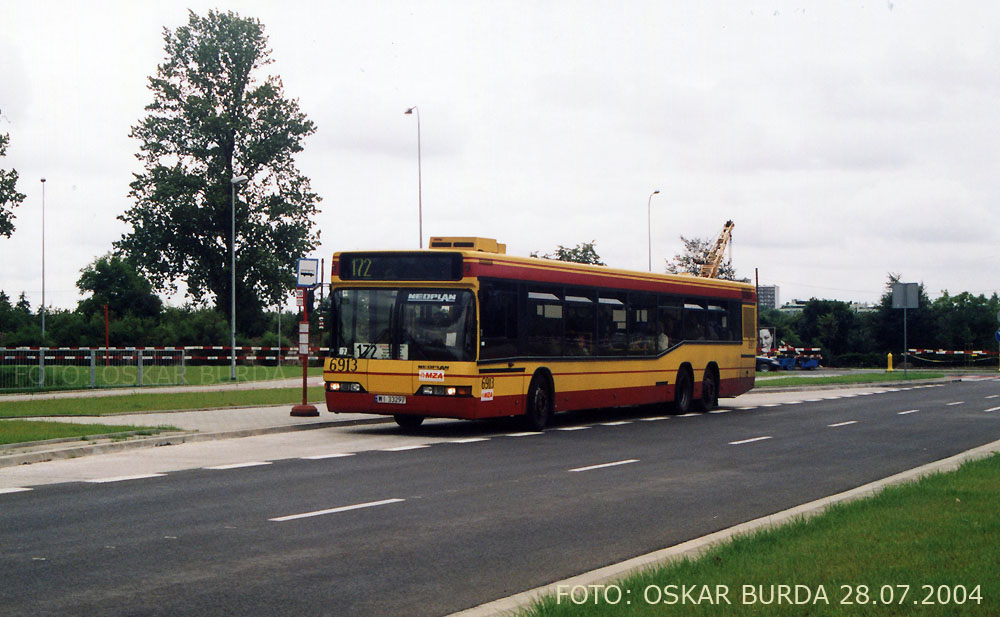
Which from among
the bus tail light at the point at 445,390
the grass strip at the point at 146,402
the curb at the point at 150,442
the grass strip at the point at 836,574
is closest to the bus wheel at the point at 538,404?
the bus tail light at the point at 445,390

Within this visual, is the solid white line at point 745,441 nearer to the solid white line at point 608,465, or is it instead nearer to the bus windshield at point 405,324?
the solid white line at point 608,465

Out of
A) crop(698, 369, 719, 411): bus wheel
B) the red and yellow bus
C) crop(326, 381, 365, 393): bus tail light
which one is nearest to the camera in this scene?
the red and yellow bus

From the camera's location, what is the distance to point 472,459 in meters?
15.0

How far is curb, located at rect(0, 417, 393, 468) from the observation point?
14324 mm

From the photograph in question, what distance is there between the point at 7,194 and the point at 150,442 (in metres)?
32.0

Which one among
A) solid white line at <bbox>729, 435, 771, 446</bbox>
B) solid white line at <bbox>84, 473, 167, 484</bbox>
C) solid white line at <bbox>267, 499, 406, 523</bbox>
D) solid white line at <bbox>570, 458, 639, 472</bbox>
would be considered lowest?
solid white line at <bbox>729, 435, 771, 446</bbox>

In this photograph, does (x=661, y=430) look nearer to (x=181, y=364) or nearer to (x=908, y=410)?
(x=908, y=410)

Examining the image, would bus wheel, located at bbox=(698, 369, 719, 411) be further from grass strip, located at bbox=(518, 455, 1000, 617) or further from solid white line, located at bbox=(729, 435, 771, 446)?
grass strip, located at bbox=(518, 455, 1000, 617)

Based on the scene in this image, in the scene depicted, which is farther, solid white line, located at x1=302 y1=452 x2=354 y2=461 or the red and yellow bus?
the red and yellow bus

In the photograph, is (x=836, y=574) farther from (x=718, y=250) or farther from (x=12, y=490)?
(x=718, y=250)

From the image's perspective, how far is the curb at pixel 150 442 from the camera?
1432 centimetres

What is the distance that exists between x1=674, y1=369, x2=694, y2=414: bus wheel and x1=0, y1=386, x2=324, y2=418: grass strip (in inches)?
337

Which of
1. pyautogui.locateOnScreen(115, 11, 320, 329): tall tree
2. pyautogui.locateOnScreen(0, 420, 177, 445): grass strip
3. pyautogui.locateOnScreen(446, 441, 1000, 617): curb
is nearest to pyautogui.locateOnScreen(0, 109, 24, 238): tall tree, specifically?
pyautogui.locateOnScreen(115, 11, 320, 329): tall tree

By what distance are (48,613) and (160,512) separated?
152 inches
